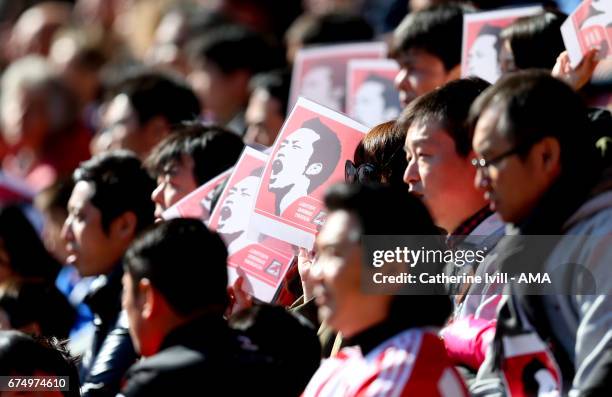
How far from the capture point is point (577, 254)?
3309 mm

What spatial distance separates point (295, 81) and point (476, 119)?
3266 millimetres

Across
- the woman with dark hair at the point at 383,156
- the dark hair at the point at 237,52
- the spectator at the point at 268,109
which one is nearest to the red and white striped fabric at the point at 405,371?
the woman with dark hair at the point at 383,156

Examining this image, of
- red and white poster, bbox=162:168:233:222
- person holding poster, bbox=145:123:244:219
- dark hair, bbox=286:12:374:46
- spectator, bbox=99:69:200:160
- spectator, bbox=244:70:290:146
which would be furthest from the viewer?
dark hair, bbox=286:12:374:46

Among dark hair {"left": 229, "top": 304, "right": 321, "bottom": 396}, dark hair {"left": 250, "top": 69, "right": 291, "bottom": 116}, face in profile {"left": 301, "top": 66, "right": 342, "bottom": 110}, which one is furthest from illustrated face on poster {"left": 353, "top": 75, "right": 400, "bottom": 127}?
dark hair {"left": 229, "top": 304, "right": 321, "bottom": 396}

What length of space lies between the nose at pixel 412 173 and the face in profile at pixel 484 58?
41.9 inches

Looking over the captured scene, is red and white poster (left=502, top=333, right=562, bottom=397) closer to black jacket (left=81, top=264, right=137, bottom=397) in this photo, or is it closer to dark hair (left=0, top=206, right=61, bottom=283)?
black jacket (left=81, top=264, right=137, bottom=397)

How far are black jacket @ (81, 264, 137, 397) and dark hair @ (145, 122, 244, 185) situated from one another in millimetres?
480

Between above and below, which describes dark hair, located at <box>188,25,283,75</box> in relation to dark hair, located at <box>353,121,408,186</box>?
below

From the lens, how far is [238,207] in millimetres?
4812

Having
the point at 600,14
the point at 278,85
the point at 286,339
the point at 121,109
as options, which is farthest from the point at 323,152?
the point at 278,85

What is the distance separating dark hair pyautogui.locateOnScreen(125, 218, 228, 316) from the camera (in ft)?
11.6

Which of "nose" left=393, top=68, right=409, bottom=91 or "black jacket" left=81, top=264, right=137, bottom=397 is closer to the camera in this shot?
"black jacket" left=81, top=264, right=137, bottom=397

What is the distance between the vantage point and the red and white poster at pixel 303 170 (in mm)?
4465

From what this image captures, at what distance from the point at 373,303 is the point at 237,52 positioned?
526 cm
